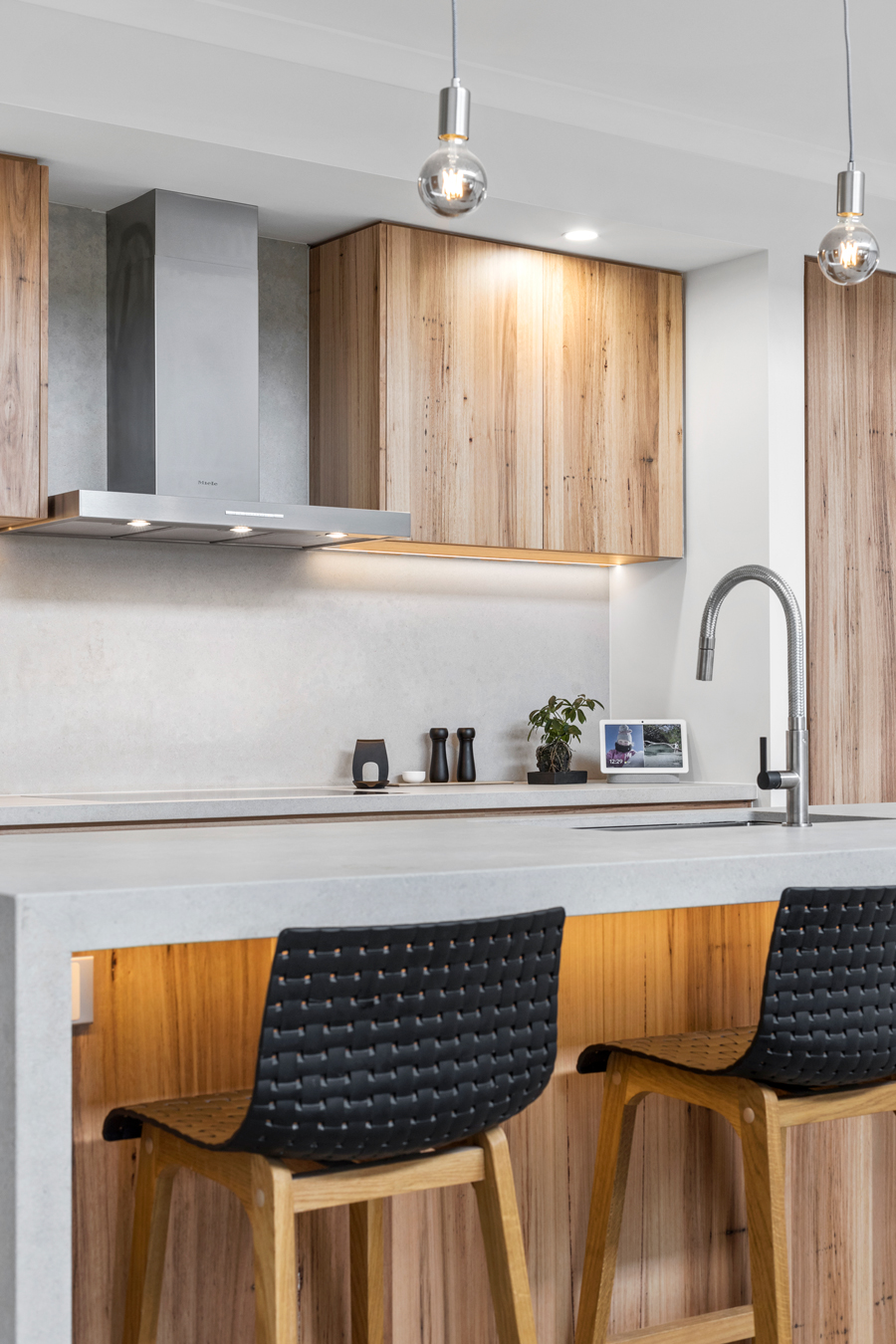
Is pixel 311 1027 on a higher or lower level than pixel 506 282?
lower

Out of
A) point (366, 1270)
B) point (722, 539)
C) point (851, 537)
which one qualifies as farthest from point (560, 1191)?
point (851, 537)

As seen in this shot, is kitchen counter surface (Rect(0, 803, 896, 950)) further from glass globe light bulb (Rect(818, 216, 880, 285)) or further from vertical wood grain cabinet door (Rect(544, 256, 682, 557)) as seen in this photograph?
vertical wood grain cabinet door (Rect(544, 256, 682, 557))

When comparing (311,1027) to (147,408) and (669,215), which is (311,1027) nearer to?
(147,408)

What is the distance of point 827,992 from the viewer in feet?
6.03

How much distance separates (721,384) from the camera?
489cm

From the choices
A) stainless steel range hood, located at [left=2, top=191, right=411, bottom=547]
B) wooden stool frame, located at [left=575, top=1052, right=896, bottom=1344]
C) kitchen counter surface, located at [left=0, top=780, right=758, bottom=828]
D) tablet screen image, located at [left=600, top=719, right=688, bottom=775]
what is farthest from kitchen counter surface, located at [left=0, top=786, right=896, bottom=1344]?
tablet screen image, located at [left=600, top=719, right=688, bottom=775]

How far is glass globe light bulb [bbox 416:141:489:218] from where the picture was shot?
2.25 m

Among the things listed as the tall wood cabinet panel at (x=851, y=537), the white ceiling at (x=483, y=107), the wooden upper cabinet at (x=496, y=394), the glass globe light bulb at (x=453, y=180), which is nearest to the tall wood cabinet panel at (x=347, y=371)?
the wooden upper cabinet at (x=496, y=394)

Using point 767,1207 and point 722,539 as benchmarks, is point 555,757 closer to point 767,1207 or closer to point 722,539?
point 722,539

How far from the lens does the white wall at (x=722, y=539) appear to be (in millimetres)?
4738

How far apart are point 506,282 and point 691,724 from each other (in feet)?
5.30

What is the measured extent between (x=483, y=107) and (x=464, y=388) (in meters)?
0.83

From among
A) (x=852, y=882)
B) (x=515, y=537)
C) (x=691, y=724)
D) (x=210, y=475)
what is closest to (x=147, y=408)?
(x=210, y=475)

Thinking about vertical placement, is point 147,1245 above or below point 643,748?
below
